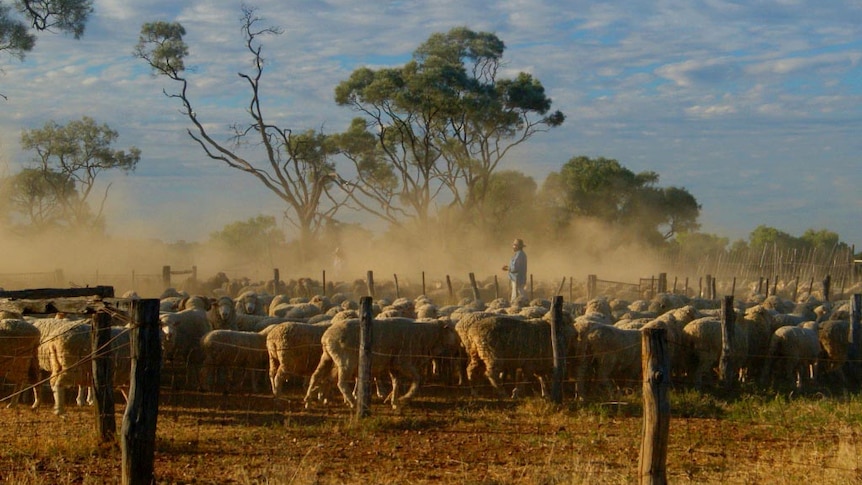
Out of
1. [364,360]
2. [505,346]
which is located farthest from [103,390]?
[505,346]

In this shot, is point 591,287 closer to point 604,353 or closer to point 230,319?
point 230,319

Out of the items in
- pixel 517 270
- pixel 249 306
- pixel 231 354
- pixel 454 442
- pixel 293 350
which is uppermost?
pixel 517 270

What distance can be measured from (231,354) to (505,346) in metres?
4.08

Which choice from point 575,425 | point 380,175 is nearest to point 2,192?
point 380,175

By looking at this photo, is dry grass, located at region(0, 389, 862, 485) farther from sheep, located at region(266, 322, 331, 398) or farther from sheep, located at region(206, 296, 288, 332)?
sheep, located at region(206, 296, 288, 332)

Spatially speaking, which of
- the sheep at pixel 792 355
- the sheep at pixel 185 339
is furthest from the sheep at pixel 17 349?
the sheep at pixel 792 355

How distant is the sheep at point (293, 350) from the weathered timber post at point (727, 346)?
5952mm

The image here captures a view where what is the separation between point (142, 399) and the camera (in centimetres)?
806

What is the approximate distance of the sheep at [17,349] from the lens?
Answer: 1244 centimetres

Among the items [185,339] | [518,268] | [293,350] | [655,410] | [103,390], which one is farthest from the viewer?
[518,268]

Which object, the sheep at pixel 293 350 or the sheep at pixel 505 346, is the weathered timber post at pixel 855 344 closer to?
the sheep at pixel 505 346

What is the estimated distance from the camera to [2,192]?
55781 millimetres

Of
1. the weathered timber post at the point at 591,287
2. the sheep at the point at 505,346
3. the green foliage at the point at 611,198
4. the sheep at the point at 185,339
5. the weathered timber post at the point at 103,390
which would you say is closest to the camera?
the weathered timber post at the point at 103,390

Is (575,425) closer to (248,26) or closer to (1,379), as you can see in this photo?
(1,379)
